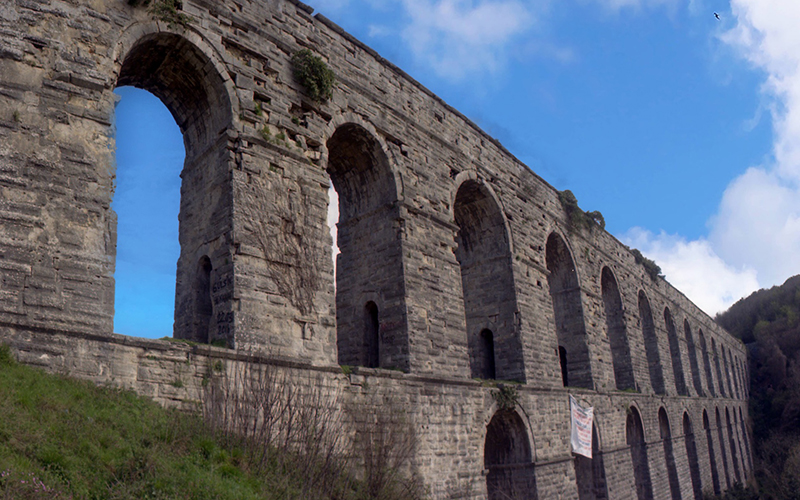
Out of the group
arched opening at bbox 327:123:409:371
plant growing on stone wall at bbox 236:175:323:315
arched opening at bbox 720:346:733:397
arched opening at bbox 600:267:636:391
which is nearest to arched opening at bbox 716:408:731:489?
arched opening at bbox 720:346:733:397

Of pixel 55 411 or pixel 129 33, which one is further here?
pixel 129 33

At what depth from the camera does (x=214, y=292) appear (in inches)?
308

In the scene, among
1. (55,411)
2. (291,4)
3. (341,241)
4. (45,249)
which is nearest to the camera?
(55,411)

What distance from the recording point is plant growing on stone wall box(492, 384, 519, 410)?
458 inches

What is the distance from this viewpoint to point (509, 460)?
12.6m

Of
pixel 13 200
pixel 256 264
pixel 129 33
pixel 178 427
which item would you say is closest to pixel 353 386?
pixel 256 264

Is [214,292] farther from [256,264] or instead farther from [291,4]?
[291,4]

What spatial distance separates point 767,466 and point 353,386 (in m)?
35.5

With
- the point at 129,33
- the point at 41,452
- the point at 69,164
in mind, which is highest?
the point at 129,33

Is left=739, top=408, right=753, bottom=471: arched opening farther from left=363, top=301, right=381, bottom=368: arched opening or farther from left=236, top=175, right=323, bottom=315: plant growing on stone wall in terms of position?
left=236, top=175, right=323, bottom=315: plant growing on stone wall

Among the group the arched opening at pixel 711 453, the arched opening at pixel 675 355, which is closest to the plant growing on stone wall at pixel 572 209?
the arched opening at pixel 675 355

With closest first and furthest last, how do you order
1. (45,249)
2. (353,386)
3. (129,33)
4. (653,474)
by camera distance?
(45,249)
(129,33)
(353,386)
(653,474)

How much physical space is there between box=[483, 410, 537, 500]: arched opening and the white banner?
2204 mm

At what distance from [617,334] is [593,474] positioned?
20.4ft
